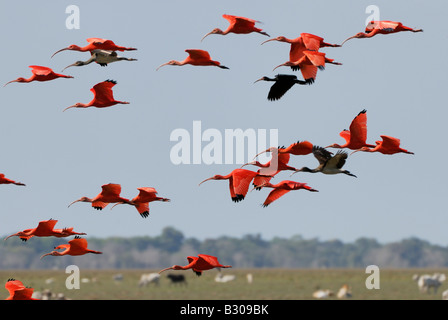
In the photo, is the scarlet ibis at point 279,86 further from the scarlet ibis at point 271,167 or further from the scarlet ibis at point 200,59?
the scarlet ibis at point 271,167

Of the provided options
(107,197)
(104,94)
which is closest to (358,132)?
(107,197)

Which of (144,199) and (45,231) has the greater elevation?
(144,199)

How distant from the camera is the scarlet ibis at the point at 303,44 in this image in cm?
2122

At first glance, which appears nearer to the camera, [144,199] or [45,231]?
[45,231]

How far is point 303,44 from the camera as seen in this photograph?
22.2m

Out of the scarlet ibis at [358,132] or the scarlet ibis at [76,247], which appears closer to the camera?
the scarlet ibis at [76,247]

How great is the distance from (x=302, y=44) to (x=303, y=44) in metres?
0.50

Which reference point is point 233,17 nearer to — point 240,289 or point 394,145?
point 394,145

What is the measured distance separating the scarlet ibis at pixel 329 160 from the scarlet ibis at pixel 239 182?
53.8 inches

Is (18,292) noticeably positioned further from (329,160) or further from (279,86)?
(279,86)

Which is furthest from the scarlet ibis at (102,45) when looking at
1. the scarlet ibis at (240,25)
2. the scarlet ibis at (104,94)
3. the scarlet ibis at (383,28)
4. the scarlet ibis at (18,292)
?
the scarlet ibis at (18,292)

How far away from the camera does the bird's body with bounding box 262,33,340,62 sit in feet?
69.6

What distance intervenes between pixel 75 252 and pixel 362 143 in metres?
6.01
